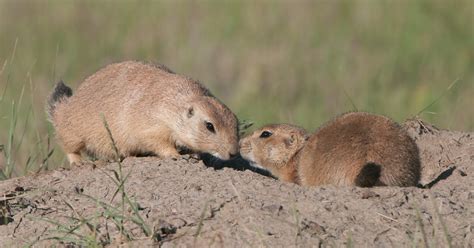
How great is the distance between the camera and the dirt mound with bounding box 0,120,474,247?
5191 millimetres

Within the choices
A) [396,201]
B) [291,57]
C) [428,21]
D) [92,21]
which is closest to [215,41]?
[291,57]

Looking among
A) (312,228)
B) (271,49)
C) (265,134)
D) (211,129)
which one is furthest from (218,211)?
(271,49)

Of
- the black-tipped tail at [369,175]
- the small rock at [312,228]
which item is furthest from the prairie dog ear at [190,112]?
the small rock at [312,228]

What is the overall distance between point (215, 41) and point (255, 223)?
27.2 ft

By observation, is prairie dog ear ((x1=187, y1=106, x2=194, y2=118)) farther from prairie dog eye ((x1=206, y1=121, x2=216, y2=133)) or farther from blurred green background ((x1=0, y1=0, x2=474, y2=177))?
blurred green background ((x1=0, y1=0, x2=474, y2=177))

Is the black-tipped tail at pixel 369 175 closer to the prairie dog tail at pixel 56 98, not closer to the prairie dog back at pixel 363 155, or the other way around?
the prairie dog back at pixel 363 155

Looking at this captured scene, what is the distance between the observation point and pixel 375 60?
41.5 ft

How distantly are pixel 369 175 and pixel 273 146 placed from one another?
5.25 ft

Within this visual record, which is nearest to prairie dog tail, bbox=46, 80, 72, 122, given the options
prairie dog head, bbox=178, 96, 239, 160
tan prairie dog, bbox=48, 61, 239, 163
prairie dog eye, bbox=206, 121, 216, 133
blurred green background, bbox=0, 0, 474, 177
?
tan prairie dog, bbox=48, 61, 239, 163

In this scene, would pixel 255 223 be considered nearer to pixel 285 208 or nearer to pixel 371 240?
pixel 285 208

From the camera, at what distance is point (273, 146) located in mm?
7410

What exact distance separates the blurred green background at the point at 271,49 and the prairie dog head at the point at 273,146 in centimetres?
310

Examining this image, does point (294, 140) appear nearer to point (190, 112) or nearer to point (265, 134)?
point (265, 134)

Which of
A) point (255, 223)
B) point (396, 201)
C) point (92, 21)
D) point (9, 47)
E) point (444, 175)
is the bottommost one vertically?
point (255, 223)
